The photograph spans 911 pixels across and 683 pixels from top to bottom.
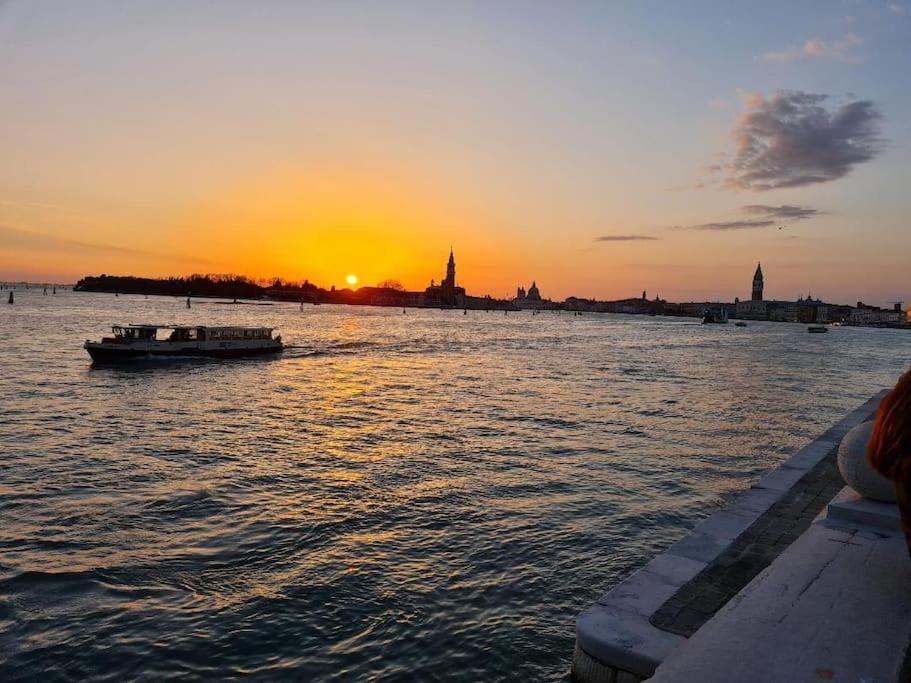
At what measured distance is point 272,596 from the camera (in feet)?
32.6

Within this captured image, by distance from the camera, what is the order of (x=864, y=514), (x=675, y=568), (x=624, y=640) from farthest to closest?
(x=675, y=568)
(x=864, y=514)
(x=624, y=640)

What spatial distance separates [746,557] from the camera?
8000 mm

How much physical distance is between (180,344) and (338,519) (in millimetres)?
41062

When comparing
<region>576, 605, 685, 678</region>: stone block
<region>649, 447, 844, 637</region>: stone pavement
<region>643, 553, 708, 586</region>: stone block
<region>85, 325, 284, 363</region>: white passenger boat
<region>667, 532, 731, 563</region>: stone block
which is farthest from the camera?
<region>85, 325, 284, 363</region>: white passenger boat

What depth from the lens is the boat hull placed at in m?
44.3

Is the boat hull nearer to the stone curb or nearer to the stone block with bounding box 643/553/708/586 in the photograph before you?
the stone curb

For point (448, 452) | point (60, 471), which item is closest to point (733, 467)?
point (448, 452)

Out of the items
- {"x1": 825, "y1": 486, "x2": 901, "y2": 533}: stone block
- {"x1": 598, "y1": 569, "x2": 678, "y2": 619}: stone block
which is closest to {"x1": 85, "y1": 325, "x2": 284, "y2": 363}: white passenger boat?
{"x1": 598, "y1": 569, "x2": 678, "y2": 619}: stone block

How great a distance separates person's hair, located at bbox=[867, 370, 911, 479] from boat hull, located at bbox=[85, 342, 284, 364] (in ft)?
162

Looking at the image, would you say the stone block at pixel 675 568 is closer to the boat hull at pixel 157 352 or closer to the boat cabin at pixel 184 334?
the boat cabin at pixel 184 334

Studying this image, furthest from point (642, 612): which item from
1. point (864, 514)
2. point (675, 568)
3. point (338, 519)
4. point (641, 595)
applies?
point (338, 519)

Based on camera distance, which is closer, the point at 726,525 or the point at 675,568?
the point at 675,568

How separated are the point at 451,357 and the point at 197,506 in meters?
46.9

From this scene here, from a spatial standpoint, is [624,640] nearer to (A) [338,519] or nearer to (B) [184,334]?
(A) [338,519]
